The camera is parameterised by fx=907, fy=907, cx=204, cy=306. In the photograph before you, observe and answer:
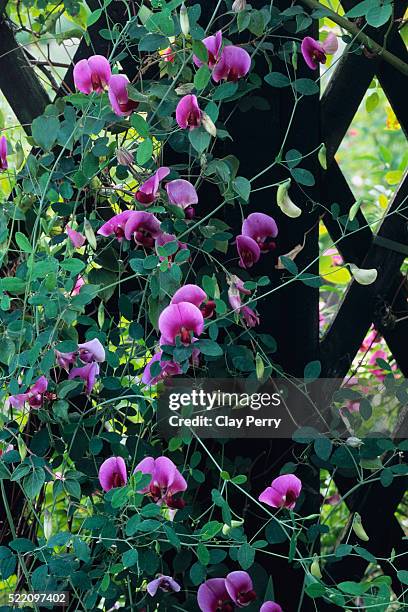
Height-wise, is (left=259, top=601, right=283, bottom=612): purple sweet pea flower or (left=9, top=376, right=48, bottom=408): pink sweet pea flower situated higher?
(left=9, top=376, right=48, bottom=408): pink sweet pea flower

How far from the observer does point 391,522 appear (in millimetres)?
1310

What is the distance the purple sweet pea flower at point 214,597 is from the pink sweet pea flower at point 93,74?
60 cm

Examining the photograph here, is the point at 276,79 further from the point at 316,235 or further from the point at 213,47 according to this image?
the point at 316,235

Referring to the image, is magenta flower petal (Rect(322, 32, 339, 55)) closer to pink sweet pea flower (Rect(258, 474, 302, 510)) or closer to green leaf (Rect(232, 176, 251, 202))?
green leaf (Rect(232, 176, 251, 202))

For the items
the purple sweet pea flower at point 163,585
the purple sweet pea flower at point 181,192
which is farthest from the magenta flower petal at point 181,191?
the purple sweet pea flower at point 163,585

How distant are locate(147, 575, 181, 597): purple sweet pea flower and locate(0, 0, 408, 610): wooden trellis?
0.23 m

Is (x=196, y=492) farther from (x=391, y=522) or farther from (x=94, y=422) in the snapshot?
(x=391, y=522)

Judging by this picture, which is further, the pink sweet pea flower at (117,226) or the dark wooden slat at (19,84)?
the dark wooden slat at (19,84)

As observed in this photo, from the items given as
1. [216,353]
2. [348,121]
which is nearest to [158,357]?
[216,353]

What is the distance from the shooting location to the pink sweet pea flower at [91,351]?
3.48 feet

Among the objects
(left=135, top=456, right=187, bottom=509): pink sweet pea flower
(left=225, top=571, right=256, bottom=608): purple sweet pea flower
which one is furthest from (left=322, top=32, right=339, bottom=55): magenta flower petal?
(left=225, top=571, right=256, bottom=608): purple sweet pea flower

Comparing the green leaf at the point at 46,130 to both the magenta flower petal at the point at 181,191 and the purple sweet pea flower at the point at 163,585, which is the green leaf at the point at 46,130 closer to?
the magenta flower petal at the point at 181,191

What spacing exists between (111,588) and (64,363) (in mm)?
261

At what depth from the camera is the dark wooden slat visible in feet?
3.95
